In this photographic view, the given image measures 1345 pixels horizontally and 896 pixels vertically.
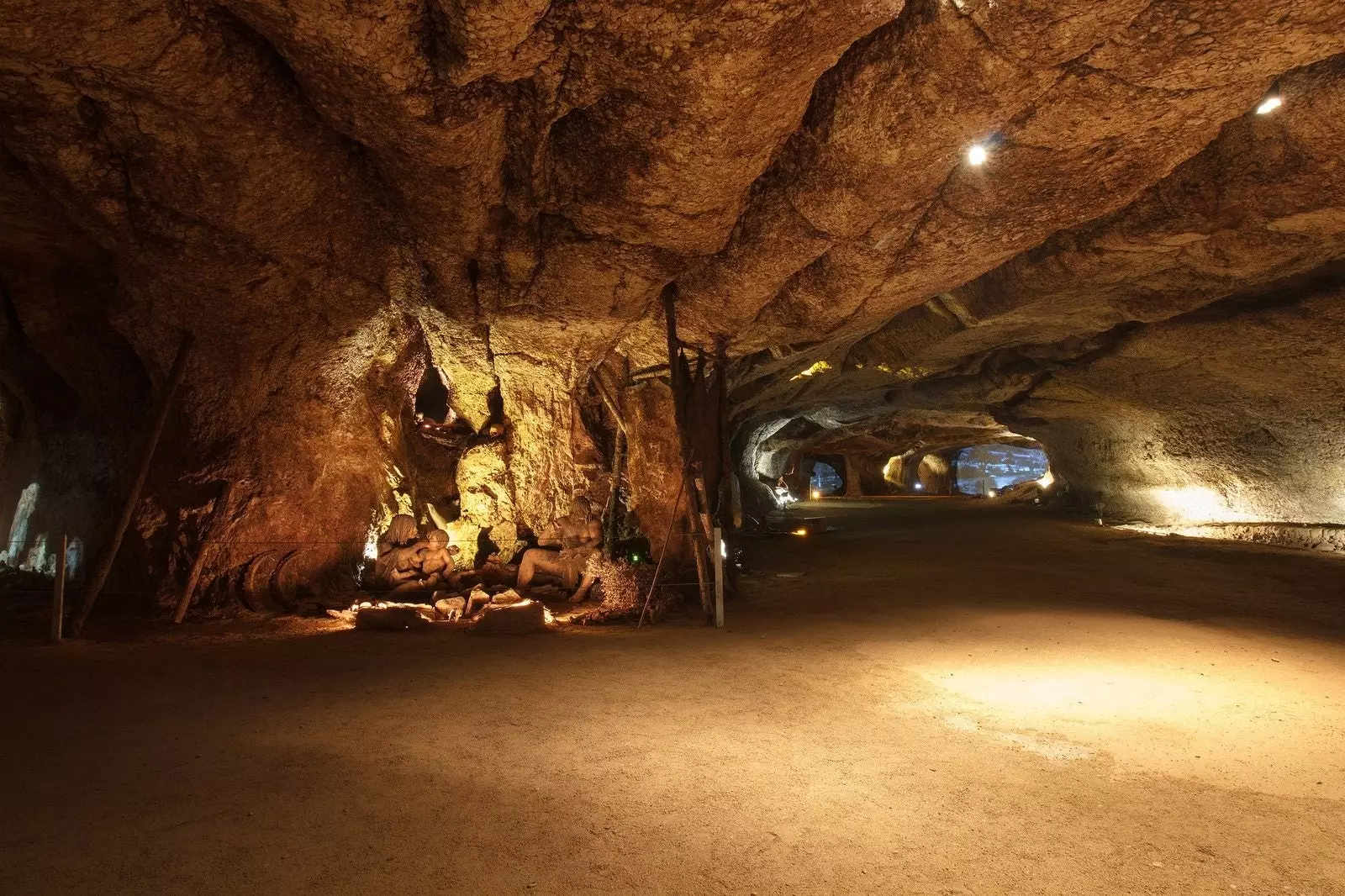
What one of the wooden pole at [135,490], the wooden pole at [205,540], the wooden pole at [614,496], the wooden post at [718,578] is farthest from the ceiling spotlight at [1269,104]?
the wooden pole at [205,540]

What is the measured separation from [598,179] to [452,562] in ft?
20.3

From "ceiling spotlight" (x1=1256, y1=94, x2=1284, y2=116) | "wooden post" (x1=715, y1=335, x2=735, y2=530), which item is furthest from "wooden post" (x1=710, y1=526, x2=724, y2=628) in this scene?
"ceiling spotlight" (x1=1256, y1=94, x2=1284, y2=116)

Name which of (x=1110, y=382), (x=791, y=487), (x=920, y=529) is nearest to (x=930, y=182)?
(x=1110, y=382)

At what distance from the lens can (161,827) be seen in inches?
127

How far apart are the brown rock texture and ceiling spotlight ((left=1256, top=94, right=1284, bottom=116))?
0.07m

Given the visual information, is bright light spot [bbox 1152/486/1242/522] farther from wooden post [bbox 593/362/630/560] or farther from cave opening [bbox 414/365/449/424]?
cave opening [bbox 414/365/449/424]

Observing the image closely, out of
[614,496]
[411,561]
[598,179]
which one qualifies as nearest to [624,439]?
[614,496]

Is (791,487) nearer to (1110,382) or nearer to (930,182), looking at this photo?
(1110,382)

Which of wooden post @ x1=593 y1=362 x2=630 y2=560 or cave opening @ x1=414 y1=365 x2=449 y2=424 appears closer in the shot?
wooden post @ x1=593 y1=362 x2=630 y2=560

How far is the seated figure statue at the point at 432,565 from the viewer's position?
9.99 metres

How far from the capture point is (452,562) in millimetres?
10500

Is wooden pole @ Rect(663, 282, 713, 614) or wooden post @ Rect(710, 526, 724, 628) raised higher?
wooden pole @ Rect(663, 282, 713, 614)

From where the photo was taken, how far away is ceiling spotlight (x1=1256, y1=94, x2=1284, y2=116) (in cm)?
621

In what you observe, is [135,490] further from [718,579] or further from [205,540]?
[718,579]
